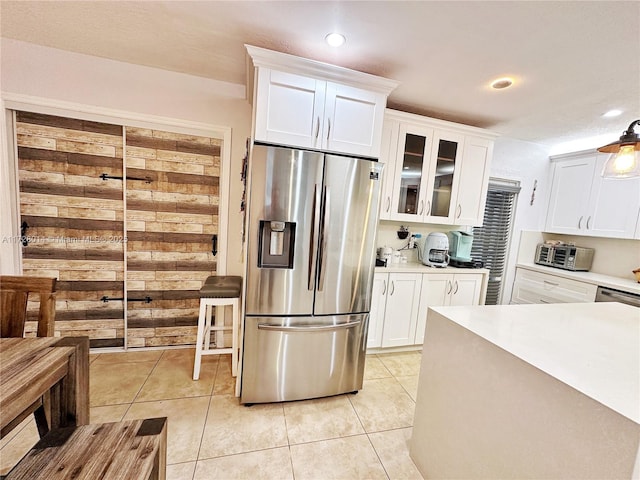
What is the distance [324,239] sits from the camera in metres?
1.79

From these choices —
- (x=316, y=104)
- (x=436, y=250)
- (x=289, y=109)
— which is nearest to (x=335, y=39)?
(x=316, y=104)

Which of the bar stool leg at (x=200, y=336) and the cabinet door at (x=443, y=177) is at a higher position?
the cabinet door at (x=443, y=177)

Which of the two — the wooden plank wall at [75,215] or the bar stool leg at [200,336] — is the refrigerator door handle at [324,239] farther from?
the wooden plank wall at [75,215]

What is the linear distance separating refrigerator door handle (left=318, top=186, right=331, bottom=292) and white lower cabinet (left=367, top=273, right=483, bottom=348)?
2.69 feet

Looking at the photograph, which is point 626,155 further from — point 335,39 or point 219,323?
point 219,323

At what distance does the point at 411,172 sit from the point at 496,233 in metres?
1.71

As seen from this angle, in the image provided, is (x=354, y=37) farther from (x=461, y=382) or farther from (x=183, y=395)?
(x=183, y=395)

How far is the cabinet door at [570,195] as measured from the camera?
10.1 ft

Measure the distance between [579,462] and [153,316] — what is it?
2919 mm

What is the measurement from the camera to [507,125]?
2.85m

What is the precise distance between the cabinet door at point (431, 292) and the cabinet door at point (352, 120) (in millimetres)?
1445

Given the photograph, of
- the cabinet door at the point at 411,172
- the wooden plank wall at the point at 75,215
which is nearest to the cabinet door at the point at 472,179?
the cabinet door at the point at 411,172

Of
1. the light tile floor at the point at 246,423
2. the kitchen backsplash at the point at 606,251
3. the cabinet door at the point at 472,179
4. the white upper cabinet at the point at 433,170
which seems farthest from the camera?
the kitchen backsplash at the point at 606,251

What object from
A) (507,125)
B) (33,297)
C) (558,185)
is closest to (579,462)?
(507,125)
